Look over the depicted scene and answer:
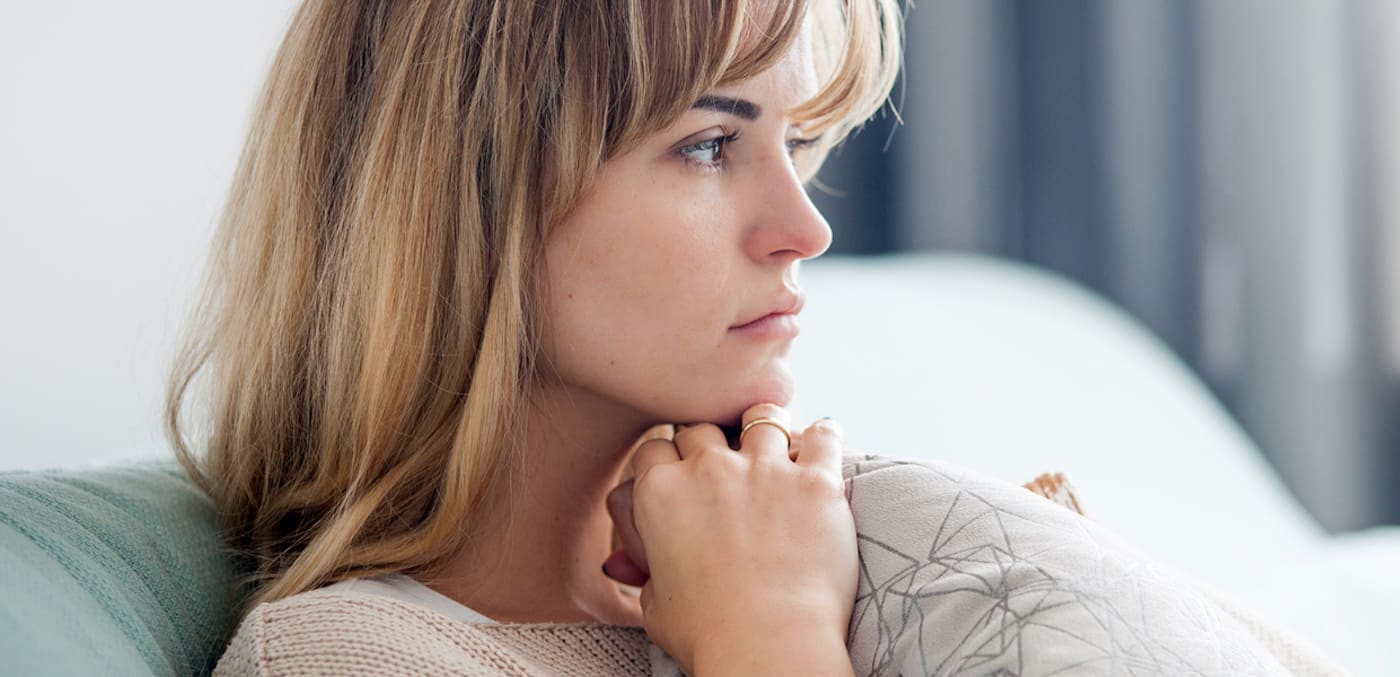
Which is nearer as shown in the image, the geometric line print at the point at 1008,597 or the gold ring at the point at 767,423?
the geometric line print at the point at 1008,597

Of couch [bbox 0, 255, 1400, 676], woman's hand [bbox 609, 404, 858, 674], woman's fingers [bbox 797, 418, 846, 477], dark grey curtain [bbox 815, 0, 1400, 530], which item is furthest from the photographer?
dark grey curtain [bbox 815, 0, 1400, 530]

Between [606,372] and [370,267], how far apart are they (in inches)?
7.4

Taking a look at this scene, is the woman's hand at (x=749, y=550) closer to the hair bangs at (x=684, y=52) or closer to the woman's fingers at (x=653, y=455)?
the woman's fingers at (x=653, y=455)

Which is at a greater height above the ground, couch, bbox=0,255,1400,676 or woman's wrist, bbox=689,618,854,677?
woman's wrist, bbox=689,618,854,677

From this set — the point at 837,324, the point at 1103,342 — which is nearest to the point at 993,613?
the point at 837,324

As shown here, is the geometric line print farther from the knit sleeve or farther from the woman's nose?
the knit sleeve

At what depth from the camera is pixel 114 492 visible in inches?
34.4

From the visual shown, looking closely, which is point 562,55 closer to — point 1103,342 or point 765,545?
point 765,545

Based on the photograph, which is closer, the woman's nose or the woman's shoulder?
the woman's shoulder

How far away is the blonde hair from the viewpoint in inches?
35.4

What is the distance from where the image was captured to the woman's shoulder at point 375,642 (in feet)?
2.35

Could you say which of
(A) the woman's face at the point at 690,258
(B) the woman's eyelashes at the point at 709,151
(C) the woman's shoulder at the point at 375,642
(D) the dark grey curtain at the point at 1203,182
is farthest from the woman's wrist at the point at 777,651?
(D) the dark grey curtain at the point at 1203,182

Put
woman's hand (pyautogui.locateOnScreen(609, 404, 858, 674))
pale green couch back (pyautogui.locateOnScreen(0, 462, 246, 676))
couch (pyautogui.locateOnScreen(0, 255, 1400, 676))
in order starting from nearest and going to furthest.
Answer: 1. pale green couch back (pyautogui.locateOnScreen(0, 462, 246, 676))
2. woman's hand (pyautogui.locateOnScreen(609, 404, 858, 674))
3. couch (pyautogui.locateOnScreen(0, 255, 1400, 676))

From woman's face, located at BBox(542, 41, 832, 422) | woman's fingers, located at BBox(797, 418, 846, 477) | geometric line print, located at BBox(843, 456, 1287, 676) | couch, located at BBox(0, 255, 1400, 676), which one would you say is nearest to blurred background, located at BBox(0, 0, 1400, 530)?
couch, located at BBox(0, 255, 1400, 676)
